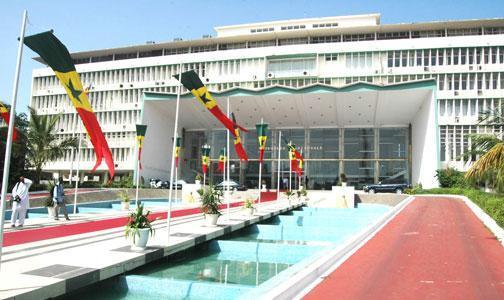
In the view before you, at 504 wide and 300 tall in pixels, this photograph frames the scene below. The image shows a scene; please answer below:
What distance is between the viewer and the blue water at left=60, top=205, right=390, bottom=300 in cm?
838

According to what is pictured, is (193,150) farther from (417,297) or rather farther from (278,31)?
(417,297)

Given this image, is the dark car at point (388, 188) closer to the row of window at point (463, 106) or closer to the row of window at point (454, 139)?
the row of window at point (454, 139)

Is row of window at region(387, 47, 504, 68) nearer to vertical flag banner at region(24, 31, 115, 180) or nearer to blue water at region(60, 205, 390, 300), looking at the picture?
blue water at region(60, 205, 390, 300)

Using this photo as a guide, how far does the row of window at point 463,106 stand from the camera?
44125 millimetres

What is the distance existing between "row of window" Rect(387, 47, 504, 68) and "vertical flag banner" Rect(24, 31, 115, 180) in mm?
44368

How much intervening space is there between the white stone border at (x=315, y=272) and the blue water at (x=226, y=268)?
30 cm

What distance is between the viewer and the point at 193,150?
58.4 m

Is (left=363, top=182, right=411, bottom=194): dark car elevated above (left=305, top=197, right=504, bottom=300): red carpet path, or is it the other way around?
(left=363, top=182, right=411, bottom=194): dark car

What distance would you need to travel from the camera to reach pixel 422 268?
29.1 feet

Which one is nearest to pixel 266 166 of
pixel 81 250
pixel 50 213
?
pixel 50 213

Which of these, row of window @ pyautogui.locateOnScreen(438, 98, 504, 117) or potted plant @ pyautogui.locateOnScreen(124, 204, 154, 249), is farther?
row of window @ pyautogui.locateOnScreen(438, 98, 504, 117)

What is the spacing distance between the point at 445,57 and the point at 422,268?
43.5 metres

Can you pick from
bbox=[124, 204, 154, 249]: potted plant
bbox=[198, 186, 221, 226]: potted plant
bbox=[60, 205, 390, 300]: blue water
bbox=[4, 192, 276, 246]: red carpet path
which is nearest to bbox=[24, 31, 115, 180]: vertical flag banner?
bbox=[124, 204, 154, 249]: potted plant

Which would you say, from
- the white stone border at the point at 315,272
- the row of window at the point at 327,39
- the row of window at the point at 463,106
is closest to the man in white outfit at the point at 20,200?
the white stone border at the point at 315,272
